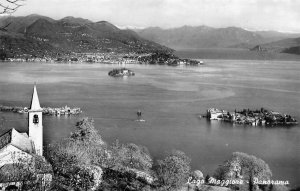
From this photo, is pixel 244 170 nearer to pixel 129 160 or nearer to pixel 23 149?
pixel 129 160

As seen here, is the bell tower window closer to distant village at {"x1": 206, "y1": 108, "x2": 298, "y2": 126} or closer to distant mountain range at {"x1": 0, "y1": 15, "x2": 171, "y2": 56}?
distant village at {"x1": 206, "y1": 108, "x2": 298, "y2": 126}

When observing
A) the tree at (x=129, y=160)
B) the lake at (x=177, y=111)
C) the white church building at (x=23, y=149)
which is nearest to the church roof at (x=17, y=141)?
the white church building at (x=23, y=149)

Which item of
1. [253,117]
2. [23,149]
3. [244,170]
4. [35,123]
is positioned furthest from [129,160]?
[253,117]

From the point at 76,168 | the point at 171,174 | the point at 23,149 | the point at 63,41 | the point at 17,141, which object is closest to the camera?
the point at 76,168

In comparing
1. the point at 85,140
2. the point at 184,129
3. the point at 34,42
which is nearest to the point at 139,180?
the point at 85,140

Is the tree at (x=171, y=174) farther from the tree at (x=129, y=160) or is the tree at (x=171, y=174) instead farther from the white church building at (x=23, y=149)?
the white church building at (x=23, y=149)

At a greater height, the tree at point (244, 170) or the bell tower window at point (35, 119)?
the bell tower window at point (35, 119)
